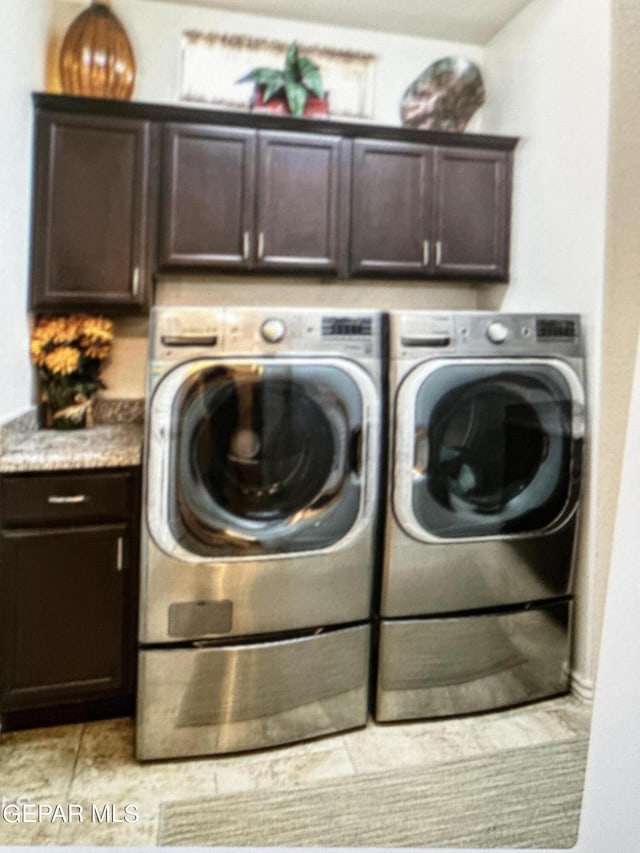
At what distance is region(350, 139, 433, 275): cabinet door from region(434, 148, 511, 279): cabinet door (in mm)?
53

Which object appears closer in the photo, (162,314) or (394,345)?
(162,314)

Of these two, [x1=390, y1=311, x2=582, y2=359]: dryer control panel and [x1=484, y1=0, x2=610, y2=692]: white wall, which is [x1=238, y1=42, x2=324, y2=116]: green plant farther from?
[x1=390, y1=311, x2=582, y2=359]: dryer control panel

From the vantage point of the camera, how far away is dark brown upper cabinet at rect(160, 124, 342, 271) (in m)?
1.63

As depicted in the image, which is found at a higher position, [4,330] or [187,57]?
[187,57]

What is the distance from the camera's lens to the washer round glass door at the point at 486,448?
1377 mm

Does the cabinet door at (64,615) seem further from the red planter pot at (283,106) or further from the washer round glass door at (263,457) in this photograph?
the red planter pot at (283,106)

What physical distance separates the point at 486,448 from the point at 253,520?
61cm

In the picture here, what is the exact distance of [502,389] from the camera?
1.42m

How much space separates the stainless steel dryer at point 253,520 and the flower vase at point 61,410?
485mm

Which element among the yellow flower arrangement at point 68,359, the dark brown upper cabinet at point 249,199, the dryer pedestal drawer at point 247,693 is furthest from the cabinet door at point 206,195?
the dryer pedestal drawer at point 247,693

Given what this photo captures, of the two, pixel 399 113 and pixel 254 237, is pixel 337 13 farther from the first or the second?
pixel 254 237

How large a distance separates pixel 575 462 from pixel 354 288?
887 millimetres

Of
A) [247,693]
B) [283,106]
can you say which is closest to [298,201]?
[283,106]

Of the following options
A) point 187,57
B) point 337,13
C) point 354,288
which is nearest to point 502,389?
point 354,288
